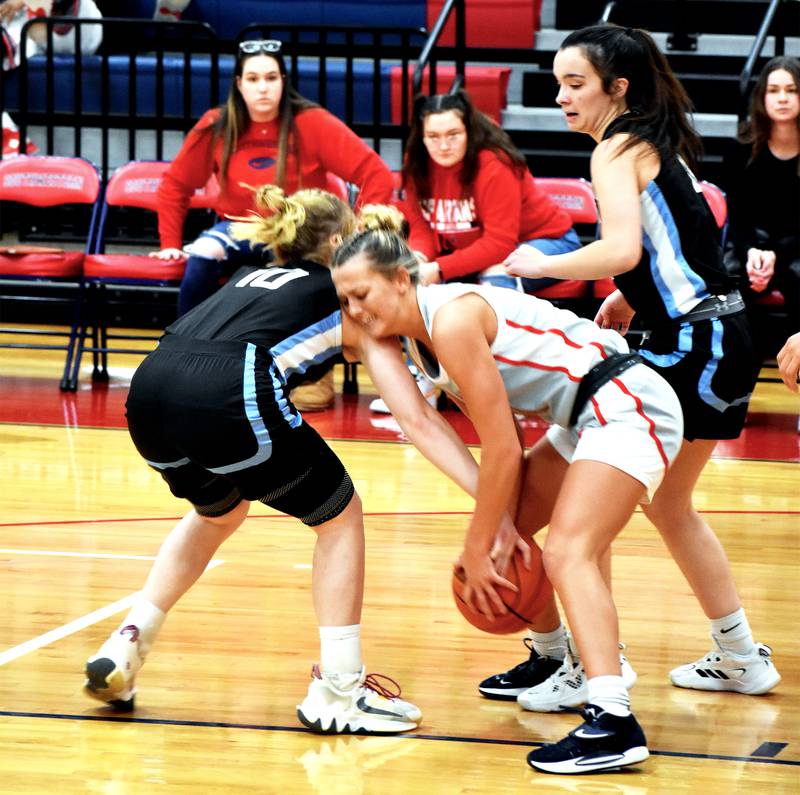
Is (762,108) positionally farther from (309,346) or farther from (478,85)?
(309,346)

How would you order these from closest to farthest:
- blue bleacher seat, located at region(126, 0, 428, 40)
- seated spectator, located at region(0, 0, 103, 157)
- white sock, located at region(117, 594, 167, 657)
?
white sock, located at region(117, 594, 167, 657) < seated spectator, located at region(0, 0, 103, 157) < blue bleacher seat, located at region(126, 0, 428, 40)

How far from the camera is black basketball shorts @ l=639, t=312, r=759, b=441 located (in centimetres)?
308

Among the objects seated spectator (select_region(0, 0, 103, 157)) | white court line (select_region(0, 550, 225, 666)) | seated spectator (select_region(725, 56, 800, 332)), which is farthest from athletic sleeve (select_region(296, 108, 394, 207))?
white court line (select_region(0, 550, 225, 666))

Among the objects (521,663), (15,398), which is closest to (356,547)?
(521,663)

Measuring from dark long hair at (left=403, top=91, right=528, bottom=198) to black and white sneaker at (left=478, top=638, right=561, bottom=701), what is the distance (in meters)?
3.66

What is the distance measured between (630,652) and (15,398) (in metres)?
4.35

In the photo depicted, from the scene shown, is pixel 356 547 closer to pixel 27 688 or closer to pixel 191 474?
pixel 191 474

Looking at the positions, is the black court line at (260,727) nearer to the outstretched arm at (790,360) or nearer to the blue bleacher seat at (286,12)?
Result: the outstretched arm at (790,360)

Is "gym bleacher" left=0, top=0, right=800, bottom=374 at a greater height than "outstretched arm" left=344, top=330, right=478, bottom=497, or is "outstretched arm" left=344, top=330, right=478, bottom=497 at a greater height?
"outstretched arm" left=344, top=330, right=478, bottom=497

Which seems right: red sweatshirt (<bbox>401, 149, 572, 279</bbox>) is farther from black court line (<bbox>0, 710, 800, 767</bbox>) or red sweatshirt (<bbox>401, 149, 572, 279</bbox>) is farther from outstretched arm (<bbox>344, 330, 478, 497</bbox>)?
black court line (<bbox>0, 710, 800, 767</bbox>)

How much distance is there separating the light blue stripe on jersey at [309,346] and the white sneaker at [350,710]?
0.64m

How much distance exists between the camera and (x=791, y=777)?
2680 millimetres

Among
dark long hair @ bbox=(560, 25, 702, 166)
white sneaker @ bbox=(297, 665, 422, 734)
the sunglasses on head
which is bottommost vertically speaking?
white sneaker @ bbox=(297, 665, 422, 734)

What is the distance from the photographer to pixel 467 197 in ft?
21.5
